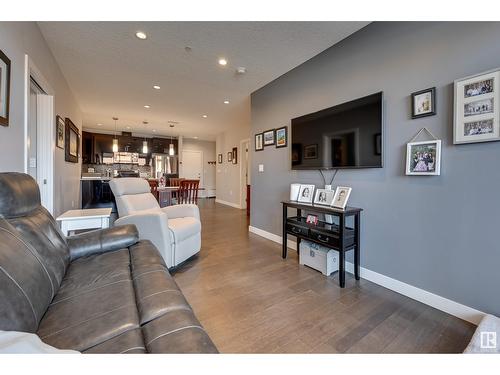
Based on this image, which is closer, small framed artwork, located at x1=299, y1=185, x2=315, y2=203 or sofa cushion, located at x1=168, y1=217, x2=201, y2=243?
sofa cushion, located at x1=168, y1=217, x2=201, y2=243

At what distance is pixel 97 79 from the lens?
3490 millimetres

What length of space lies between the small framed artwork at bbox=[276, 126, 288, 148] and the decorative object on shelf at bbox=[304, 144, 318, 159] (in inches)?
19.3

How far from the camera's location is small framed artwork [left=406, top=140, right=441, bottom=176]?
1721mm

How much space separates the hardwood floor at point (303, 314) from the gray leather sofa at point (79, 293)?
62cm

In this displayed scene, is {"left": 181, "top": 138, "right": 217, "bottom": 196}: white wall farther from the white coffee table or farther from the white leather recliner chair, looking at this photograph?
the white coffee table

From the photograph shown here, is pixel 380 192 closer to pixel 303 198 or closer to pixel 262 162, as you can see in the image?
pixel 303 198

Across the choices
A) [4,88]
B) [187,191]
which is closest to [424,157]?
[4,88]

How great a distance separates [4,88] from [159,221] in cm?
147

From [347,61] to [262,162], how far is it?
6.16 feet

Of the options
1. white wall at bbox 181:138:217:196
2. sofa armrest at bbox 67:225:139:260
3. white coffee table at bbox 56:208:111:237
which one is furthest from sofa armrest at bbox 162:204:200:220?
white wall at bbox 181:138:217:196

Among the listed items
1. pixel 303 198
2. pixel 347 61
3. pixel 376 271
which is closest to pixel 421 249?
pixel 376 271

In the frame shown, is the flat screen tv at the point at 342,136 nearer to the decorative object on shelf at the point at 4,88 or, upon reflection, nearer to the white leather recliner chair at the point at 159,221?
the white leather recliner chair at the point at 159,221

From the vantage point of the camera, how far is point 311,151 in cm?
280

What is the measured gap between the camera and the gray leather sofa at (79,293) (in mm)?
764
